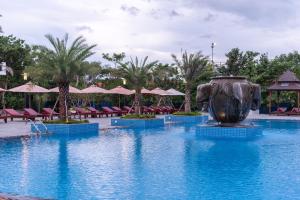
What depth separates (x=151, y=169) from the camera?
10.2 meters

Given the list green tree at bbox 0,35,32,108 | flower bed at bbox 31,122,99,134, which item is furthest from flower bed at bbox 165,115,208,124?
green tree at bbox 0,35,32,108

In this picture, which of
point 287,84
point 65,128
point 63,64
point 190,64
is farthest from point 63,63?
point 287,84

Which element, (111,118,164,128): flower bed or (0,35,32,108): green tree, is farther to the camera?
(0,35,32,108): green tree

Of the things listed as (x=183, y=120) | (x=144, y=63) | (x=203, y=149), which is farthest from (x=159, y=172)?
(x=183, y=120)

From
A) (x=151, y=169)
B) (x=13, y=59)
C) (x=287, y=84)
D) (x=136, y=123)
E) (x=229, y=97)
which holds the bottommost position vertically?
(x=151, y=169)

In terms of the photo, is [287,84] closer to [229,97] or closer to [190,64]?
[190,64]

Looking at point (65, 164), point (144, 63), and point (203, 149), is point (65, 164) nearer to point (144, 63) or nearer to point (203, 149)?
point (203, 149)

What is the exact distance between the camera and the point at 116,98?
3912cm

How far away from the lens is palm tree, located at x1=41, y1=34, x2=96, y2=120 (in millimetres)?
20172

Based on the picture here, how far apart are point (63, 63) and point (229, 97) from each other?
24.6ft

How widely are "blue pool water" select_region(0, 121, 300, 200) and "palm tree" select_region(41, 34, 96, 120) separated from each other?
4.24m

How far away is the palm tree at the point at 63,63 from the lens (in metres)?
20.2

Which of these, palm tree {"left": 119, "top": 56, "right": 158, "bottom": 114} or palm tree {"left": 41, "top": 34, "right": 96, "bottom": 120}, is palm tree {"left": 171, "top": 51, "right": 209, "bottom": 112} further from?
palm tree {"left": 41, "top": 34, "right": 96, "bottom": 120}

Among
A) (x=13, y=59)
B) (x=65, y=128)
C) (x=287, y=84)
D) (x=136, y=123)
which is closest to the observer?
(x=65, y=128)
